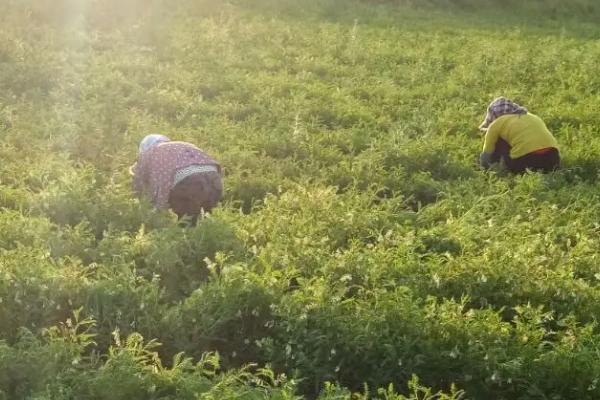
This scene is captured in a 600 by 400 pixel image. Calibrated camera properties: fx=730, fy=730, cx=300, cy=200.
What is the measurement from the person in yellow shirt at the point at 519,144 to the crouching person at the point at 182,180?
3265 millimetres

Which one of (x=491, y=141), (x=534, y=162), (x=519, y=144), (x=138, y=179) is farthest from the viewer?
(x=491, y=141)

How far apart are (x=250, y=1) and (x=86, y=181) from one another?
Result: 11.4 metres

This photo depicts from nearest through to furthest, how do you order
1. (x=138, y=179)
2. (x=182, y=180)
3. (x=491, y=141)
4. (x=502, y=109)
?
(x=182, y=180) < (x=138, y=179) < (x=491, y=141) < (x=502, y=109)

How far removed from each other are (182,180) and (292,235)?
112 centimetres

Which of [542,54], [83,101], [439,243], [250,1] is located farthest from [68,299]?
[250,1]

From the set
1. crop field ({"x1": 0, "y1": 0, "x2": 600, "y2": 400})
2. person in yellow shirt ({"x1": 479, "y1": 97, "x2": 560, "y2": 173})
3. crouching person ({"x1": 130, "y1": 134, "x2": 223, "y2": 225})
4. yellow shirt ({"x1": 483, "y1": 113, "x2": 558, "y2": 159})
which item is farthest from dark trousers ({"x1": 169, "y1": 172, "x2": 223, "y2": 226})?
yellow shirt ({"x1": 483, "y1": 113, "x2": 558, "y2": 159})

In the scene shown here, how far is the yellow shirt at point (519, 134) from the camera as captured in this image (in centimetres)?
796

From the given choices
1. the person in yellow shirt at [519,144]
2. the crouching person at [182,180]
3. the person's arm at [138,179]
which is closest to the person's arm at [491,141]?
the person in yellow shirt at [519,144]

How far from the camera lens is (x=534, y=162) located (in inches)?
312

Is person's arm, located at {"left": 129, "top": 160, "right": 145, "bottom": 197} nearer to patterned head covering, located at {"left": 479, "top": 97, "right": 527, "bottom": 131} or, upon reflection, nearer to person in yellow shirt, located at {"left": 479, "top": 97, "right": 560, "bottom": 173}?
person in yellow shirt, located at {"left": 479, "top": 97, "right": 560, "bottom": 173}

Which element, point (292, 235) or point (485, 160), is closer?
point (292, 235)

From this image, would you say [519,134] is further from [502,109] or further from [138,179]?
[138,179]

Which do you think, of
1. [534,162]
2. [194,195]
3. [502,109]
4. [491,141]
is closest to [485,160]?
[491,141]

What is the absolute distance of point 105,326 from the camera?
466cm
